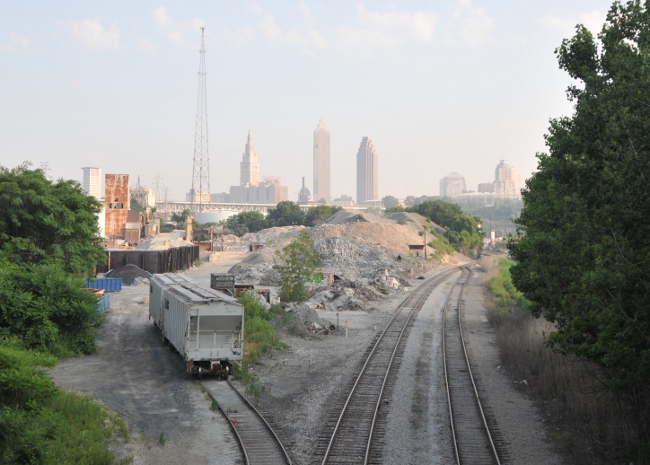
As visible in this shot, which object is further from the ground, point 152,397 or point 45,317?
point 45,317

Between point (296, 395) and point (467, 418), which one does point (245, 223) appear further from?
point (467, 418)

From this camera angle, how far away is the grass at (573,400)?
14.5 metres

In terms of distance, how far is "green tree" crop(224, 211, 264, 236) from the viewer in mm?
168562

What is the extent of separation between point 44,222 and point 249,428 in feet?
69.2

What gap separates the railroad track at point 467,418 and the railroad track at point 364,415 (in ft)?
6.70

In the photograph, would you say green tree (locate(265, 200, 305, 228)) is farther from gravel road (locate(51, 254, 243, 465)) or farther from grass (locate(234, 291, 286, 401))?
gravel road (locate(51, 254, 243, 465))

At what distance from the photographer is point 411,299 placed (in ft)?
164

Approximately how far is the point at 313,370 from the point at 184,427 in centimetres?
838

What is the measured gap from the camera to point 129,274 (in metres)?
→ 58.1

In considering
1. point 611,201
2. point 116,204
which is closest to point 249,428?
point 611,201

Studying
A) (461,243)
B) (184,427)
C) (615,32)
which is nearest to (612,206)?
(615,32)

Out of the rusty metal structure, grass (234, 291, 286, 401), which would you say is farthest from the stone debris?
the rusty metal structure

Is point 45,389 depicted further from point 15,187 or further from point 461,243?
point 461,243

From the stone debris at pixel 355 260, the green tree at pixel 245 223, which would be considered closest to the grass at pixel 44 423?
the stone debris at pixel 355 260
